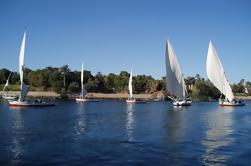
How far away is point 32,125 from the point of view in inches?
1850

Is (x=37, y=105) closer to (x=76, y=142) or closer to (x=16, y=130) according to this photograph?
(x=16, y=130)

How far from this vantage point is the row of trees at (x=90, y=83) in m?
160

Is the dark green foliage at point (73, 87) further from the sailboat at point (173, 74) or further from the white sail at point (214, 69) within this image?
the sailboat at point (173, 74)

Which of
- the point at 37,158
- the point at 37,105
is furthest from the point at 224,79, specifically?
the point at 37,158

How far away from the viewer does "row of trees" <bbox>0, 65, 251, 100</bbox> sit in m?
160

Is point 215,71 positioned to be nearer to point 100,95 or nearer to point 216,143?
point 216,143

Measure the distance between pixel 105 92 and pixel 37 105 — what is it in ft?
304

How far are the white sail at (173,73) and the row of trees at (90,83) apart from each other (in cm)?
7125

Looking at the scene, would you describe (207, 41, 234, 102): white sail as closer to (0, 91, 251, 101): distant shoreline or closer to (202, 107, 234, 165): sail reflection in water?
(202, 107, 234, 165): sail reflection in water

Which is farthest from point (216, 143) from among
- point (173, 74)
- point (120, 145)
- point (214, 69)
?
point (214, 69)

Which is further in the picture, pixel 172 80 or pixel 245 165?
pixel 172 80

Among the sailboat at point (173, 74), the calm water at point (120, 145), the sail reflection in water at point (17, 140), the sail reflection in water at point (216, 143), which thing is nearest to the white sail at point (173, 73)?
the sailboat at point (173, 74)

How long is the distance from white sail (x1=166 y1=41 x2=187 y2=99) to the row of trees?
71.2m

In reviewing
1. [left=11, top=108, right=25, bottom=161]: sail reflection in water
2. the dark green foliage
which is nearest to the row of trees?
the dark green foliage
